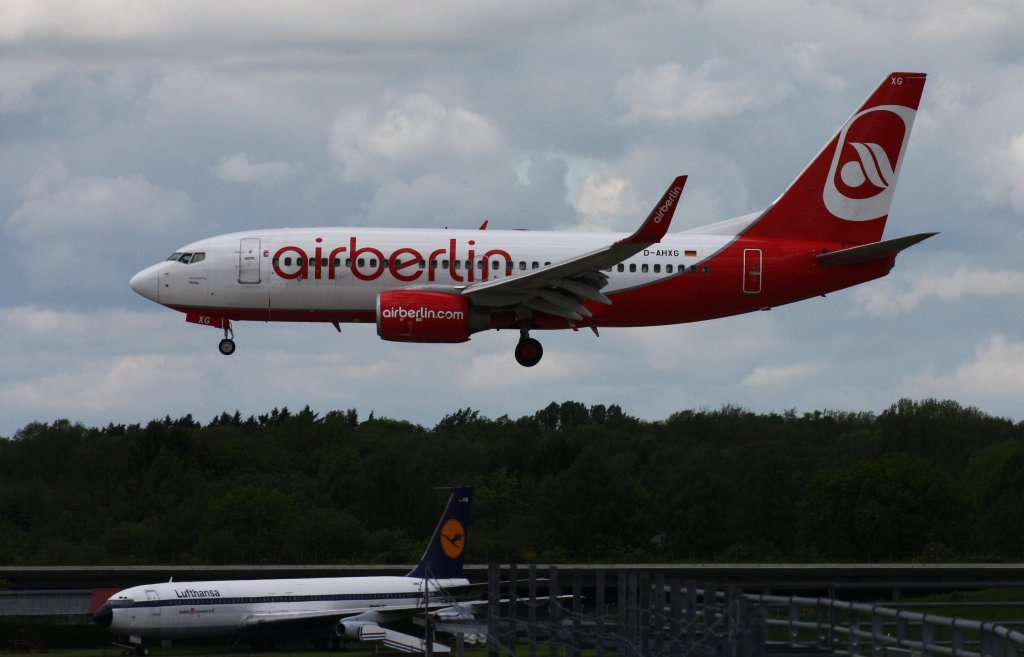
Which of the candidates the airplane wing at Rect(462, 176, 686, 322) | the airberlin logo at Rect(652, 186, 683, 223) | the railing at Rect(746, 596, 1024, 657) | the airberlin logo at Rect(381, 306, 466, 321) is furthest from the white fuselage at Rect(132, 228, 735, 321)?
the railing at Rect(746, 596, 1024, 657)

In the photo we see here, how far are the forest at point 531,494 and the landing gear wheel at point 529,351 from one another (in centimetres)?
6000

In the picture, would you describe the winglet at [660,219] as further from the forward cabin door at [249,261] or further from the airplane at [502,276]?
the forward cabin door at [249,261]

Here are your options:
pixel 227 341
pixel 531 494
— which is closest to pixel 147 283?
pixel 227 341

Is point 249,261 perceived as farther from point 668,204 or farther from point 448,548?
point 448,548

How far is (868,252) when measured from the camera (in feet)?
188

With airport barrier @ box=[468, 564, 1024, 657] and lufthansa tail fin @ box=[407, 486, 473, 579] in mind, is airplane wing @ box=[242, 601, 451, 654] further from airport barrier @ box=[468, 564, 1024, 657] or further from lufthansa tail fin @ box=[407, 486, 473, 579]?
airport barrier @ box=[468, 564, 1024, 657]

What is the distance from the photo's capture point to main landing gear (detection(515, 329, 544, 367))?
58469 mm

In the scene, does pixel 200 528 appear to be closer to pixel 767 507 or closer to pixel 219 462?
pixel 219 462

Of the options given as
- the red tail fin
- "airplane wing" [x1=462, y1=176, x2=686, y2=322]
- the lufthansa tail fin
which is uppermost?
the red tail fin

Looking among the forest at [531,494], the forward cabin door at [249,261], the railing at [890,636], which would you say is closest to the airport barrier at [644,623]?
the railing at [890,636]

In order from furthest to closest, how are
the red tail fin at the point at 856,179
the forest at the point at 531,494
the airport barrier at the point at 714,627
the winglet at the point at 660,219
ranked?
the forest at the point at 531,494
the red tail fin at the point at 856,179
the winglet at the point at 660,219
the airport barrier at the point at 714,627

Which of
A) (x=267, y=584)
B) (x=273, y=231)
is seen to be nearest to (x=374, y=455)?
(x=267, y=584)

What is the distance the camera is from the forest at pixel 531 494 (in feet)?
427

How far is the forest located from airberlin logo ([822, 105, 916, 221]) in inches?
2161
